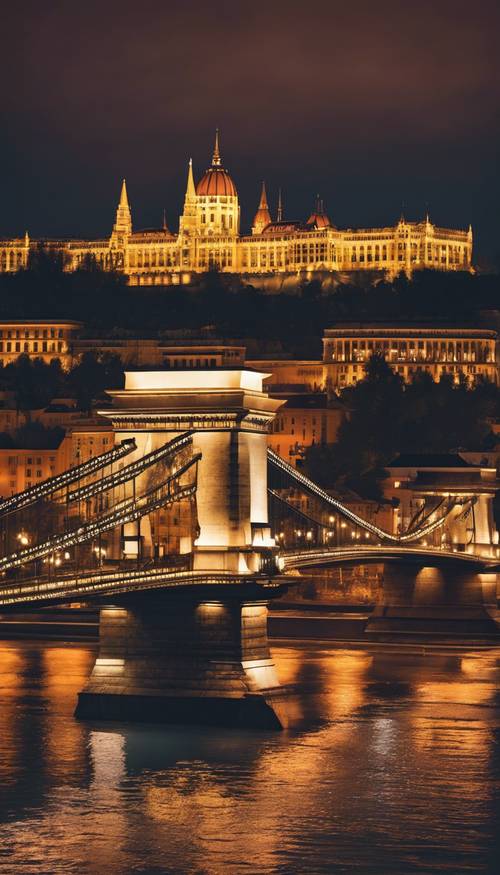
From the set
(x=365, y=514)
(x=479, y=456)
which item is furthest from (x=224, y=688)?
(x=479, y=456)

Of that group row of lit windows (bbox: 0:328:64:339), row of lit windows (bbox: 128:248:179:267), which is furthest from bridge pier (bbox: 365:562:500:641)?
row of lit windows (bbox: 128:248:179:267)

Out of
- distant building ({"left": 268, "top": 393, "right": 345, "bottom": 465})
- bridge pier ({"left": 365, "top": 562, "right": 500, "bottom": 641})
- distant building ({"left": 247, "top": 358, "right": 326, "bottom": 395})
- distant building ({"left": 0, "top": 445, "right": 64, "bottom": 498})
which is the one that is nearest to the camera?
bridge pier ({"left": 365, "top": 562, "right": 500, "bottom": 641})

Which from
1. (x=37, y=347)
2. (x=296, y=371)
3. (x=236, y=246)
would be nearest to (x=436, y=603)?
(x=296, y=371)

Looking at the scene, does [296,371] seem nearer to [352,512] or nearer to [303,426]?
[303,426]

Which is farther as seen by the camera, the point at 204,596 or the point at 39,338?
the point at 39,338

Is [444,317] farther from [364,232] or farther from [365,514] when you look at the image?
[365,514]

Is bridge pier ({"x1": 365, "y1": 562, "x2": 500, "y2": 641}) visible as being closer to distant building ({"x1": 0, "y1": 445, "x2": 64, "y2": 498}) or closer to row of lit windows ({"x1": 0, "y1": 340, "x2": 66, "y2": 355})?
distant building ({"x1": 0, "y1": 445, "x2": 64, "y2": 498})

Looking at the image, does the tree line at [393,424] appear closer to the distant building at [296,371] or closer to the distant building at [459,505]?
the distant building at [296,371]

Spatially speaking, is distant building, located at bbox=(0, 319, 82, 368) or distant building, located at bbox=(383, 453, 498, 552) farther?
distant building, located at bbox=(0, 319, 82, 368)
